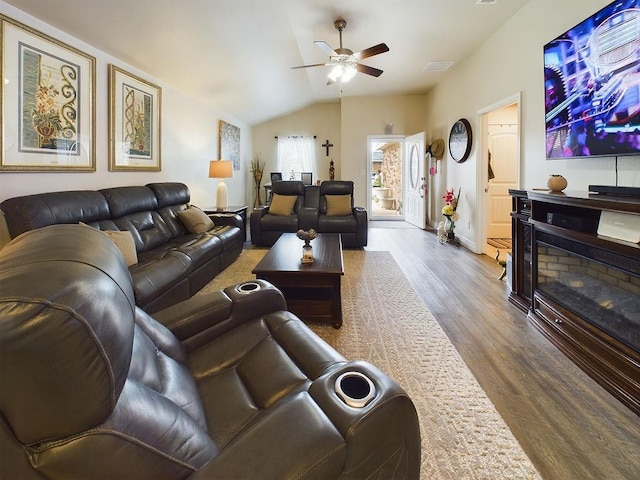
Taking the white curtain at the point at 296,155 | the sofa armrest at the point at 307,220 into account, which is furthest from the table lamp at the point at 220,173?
the white curtain at the point at 296,155

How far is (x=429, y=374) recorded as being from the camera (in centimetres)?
201

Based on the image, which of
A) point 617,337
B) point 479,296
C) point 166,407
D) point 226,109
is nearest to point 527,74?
point 479,296

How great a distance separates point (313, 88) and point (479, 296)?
568cm

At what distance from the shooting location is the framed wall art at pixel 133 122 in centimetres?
361

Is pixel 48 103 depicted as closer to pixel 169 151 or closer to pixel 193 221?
pixel 193 221

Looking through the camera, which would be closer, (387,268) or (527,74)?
(527,74)

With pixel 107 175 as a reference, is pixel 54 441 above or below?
below

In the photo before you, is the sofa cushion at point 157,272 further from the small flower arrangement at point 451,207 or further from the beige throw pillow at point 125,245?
the small flower arrangement at point 451,207

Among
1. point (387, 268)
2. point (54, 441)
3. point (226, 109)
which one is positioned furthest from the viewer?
point (226, 109)

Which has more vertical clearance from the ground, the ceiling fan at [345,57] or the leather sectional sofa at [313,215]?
the ceiling fan at [345,57]

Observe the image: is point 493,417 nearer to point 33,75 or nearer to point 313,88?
point 33,75

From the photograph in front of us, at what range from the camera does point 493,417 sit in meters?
1.64

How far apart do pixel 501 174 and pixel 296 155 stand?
490 cm

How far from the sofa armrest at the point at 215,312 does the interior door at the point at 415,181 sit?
6.02m
